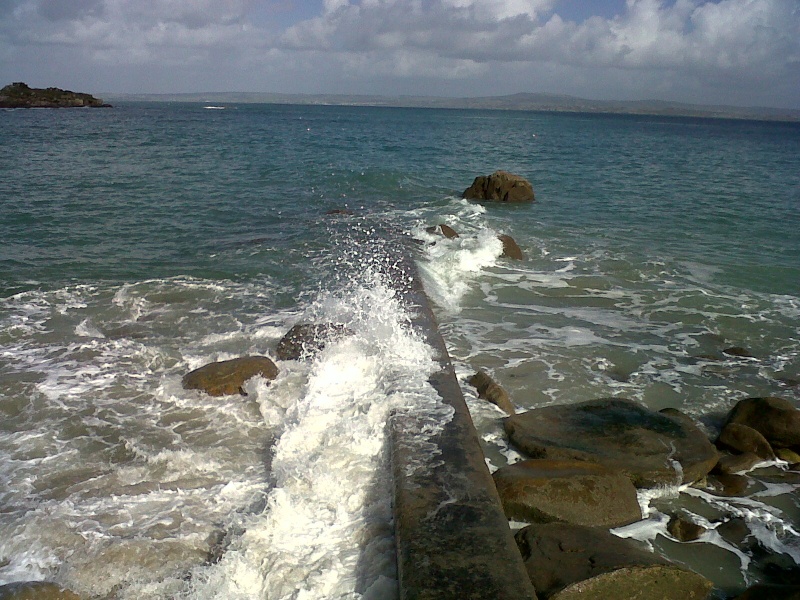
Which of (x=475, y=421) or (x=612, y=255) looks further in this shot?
(x=612, y=255)

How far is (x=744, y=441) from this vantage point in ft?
18.7

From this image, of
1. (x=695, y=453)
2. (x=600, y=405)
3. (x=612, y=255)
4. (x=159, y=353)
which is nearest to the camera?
(x=695, y=453)

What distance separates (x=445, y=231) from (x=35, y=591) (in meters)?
11.6

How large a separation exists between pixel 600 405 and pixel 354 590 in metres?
3.30

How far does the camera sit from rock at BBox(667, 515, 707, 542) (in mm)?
4492

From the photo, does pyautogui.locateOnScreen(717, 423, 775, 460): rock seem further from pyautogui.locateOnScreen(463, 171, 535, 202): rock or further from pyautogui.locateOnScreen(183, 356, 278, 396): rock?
pyautogui.locateOnScreen(463, 171, 535, 202): rock

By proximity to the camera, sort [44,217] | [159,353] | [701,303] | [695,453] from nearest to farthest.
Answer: [695,453], [159,353], [701,303], [44,217]

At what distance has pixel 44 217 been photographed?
14234 millimetres

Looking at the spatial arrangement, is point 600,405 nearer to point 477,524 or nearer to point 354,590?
point 477,524

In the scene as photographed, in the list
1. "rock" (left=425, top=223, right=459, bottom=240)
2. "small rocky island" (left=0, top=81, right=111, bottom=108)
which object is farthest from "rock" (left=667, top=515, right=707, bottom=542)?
"small rocky island" (left=0, top=81, right=111, bottom=108)

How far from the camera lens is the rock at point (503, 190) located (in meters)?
19.9

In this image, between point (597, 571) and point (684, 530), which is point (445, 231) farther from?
point (597, 571)

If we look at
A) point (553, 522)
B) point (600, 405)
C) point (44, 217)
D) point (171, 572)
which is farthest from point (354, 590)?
point (44, 217)

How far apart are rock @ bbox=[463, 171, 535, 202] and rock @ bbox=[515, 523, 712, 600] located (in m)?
16.8
